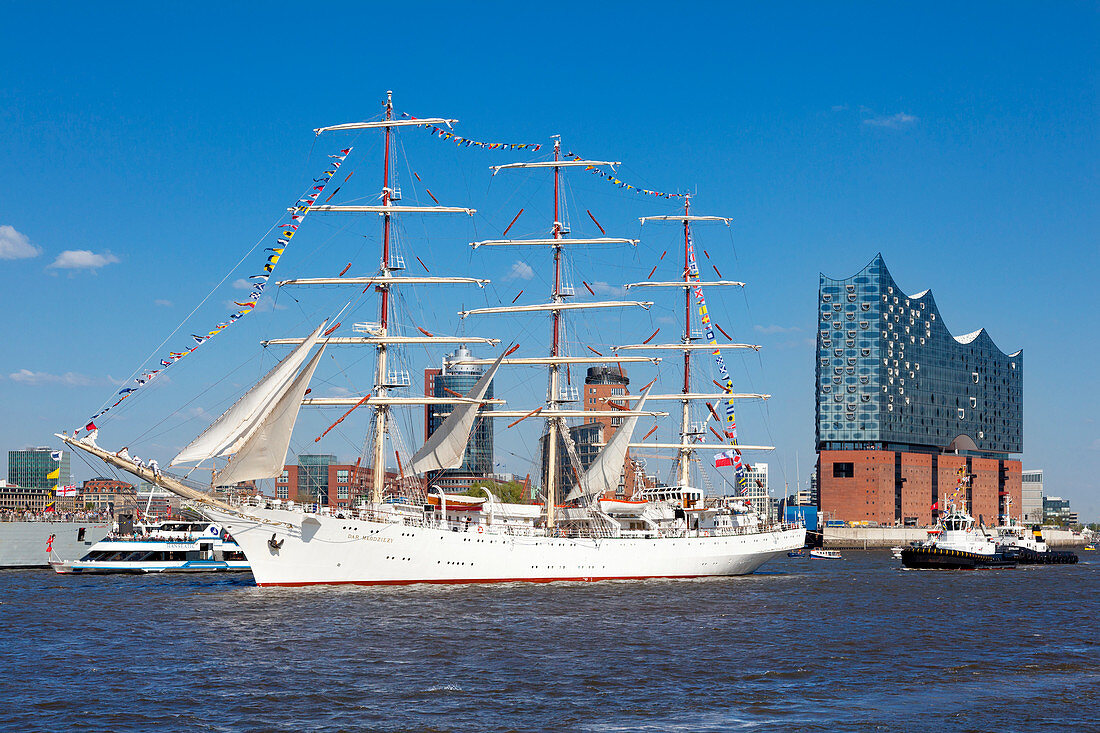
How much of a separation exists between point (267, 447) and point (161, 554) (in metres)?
26.0

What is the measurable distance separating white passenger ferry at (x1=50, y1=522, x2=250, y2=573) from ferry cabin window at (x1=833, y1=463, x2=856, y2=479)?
12176 centimetres

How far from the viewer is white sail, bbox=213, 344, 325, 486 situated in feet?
173

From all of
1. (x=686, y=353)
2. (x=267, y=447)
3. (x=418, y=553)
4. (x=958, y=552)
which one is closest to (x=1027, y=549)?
(x=958, y=552)

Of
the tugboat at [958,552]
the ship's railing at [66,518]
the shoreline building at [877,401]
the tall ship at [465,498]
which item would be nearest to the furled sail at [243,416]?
the tall ship at [465,498]

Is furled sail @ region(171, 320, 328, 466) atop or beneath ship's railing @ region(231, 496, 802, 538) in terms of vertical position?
atop

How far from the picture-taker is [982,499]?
19400 cm

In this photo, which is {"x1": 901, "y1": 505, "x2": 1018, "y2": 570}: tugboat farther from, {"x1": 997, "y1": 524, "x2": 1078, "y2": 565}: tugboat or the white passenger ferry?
the white passenger ferry

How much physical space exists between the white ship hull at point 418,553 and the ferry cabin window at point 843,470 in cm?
11225

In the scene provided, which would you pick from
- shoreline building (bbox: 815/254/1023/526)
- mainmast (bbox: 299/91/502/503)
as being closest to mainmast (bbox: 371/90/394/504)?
mainmast (bbox: 299/91/502/503)

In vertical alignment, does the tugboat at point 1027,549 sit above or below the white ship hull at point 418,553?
below

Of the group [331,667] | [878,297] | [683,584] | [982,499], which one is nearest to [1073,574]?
[683,584]

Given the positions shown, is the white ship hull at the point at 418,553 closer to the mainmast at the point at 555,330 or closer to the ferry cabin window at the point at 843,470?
the mainmast at the point at 555,330

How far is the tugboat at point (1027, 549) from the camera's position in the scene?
98.6m

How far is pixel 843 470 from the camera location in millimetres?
178000
